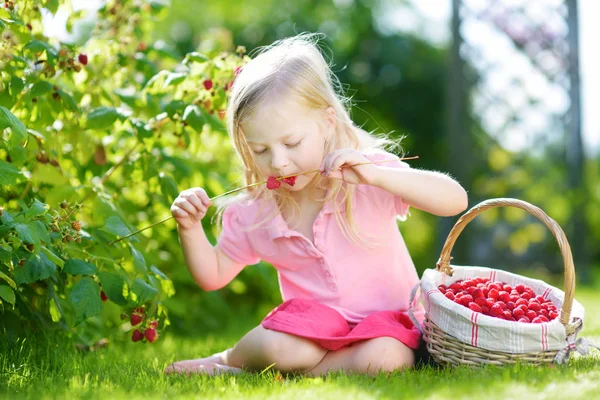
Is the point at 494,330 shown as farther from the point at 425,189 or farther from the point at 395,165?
the point at 395,165

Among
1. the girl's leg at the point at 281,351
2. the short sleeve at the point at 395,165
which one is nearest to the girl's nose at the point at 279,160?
the short sleeve at the point at 395,165

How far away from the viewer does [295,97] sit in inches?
85.6

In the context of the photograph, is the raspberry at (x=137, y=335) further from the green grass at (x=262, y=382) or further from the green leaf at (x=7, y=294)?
the green leaf at (x=7, y=294)

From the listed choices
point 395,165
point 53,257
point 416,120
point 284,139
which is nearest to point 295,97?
point 284,139

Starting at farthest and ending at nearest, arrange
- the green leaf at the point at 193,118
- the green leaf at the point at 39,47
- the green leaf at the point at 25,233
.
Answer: the green leaf at the point at 193,118 → the green leaf at the point at 39,47 → the green leaf at the point at 25,233

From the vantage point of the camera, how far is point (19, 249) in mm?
1909

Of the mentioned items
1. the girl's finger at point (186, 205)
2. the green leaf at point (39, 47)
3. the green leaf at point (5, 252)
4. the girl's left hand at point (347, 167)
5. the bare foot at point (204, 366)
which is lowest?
the bare foot at point (204, 366)

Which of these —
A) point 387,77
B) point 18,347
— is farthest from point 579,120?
point 18,347

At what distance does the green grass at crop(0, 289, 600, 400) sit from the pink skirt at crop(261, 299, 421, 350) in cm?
12

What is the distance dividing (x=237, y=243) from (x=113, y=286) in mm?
501

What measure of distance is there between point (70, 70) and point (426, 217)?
6447 millimetres

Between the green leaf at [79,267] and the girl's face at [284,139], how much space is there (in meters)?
0.55

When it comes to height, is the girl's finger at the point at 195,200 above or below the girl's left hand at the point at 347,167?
below

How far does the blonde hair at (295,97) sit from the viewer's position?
7.16ft
